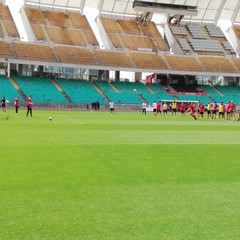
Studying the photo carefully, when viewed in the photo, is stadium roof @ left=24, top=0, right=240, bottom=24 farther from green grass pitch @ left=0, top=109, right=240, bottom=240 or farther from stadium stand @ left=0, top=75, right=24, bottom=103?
green grass pitch @ left=0, top=109, right=240, bottom=240

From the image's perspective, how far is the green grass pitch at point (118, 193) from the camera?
17.4 feet

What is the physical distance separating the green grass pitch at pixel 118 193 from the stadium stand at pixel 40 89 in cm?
3990

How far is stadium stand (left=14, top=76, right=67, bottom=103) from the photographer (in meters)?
52.6

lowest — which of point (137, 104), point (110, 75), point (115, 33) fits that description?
point (137, 104)

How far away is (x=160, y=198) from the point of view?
7.00 meters

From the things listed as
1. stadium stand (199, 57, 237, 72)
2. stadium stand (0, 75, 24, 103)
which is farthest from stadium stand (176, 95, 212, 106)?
stadium stand (0, 75, 24, 103)

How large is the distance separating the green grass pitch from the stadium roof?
1993 inches

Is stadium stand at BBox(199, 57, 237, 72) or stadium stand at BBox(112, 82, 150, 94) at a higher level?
stadium stand at BBox(199, 57, 237, 72)

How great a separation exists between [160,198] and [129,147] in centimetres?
695

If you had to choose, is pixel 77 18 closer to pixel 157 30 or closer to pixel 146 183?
pixel 157 30

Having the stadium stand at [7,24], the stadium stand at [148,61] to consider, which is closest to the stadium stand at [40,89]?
the stadium stand at [7,24]

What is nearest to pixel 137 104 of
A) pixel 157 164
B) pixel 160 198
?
pixel 157 164

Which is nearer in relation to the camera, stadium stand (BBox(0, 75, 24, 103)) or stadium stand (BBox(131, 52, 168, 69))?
stadium stand (BBox(0, 75, 24, 103))

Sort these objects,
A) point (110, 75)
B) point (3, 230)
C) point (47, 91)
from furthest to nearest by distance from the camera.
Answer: point (110, 75) → point (47, 91) → point (3, 230)
